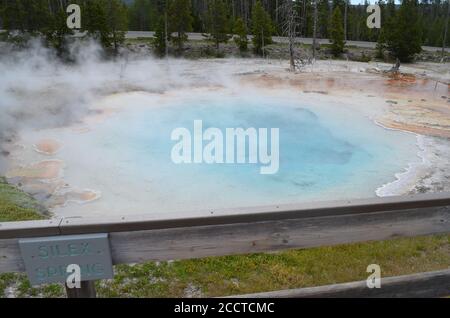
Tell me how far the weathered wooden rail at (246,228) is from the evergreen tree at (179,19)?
3043cm

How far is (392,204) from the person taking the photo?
205cm

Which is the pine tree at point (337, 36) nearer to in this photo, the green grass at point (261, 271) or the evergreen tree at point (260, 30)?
the evergreen tree at point (260, 30)

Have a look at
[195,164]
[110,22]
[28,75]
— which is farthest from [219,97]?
[110,22]

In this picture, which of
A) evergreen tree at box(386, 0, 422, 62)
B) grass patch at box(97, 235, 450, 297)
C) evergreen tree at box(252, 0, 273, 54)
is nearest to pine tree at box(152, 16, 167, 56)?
evergreen tree at box(252, 0, 273, 54)

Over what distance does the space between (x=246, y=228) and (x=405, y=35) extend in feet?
100

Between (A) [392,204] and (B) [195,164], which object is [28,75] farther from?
(A) [392,204]

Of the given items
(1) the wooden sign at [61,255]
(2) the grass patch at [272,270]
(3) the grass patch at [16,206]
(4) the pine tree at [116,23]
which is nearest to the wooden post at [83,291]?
(1) the wooden sign at [61,255]

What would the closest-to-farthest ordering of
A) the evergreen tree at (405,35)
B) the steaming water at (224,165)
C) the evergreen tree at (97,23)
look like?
the steaming water at (224,165), the evergreen tree at (97,23), the evergreen tree at (405,35)

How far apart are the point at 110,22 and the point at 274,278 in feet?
96.0

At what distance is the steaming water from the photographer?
27.0ft

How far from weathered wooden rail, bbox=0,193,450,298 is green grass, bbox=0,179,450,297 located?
1813 mm

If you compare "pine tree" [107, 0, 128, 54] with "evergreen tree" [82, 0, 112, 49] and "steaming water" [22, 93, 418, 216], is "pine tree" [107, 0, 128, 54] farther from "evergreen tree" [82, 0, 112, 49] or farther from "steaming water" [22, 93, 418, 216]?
"steaming water" [22, 93, 418, 216]

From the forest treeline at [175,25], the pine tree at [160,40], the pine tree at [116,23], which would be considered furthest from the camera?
the pine tree at [160,40]

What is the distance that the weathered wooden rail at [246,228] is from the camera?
5.94 feet
